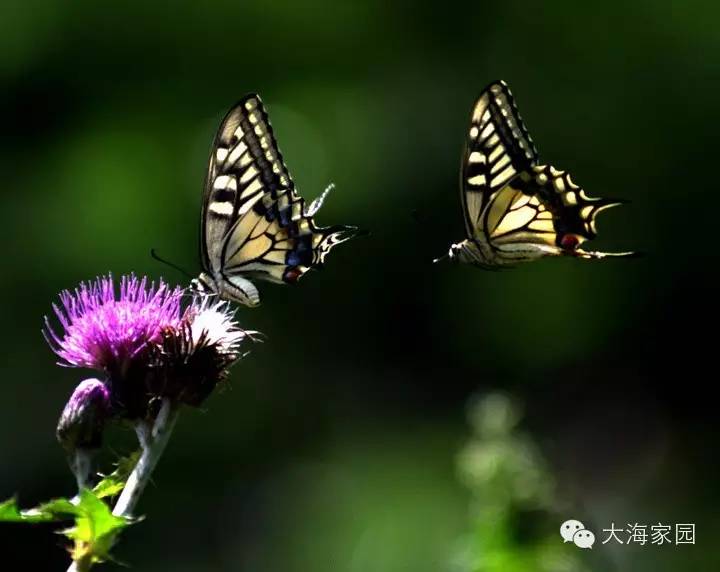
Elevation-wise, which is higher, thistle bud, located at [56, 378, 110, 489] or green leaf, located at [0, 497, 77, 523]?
thistle bud, located at [56, 378, 110, 489]

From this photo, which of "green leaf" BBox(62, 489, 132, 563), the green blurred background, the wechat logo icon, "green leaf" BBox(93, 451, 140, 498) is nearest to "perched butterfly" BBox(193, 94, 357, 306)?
"green leaf" BBox(93, 451, 140, 498)

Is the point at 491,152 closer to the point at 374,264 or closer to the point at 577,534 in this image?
the point at 577,534

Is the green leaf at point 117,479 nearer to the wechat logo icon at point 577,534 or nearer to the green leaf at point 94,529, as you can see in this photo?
the green leaf at point 94,529

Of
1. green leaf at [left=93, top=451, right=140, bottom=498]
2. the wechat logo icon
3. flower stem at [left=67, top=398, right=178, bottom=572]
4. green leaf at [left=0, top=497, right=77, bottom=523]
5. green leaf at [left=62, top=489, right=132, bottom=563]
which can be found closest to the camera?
green leaf at [left=0, top=497, right=77, bottom=523]

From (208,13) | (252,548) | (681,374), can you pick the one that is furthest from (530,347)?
(208,13)

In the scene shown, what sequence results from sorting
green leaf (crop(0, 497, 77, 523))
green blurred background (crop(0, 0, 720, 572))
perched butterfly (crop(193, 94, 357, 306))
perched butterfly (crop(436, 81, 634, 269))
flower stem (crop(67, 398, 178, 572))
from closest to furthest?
green leaf (crop(0, 497, 77, 523)), flower stem (crop(67, 398, 178, 572)), perched butterfly (crop(193, 94, 357, 306)), perched butterfly (crop(436, 81, 634, 269)), green blurred background (crop(0, 0, 720, 572))

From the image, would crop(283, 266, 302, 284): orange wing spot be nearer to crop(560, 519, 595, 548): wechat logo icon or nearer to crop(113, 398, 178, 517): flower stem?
crop(113, 398, 178, 517): flower stem

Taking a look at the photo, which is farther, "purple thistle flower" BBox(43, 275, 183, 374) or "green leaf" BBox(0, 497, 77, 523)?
"purple thistle flower" BBox(43, 275, 183, 374)
